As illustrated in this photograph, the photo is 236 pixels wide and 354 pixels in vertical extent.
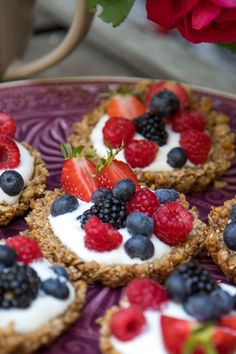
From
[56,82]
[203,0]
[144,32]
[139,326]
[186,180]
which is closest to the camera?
[139,326]

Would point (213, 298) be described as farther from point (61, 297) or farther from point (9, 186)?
point (9, 186)

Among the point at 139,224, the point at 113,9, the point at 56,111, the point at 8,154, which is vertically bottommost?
the point at 56,111

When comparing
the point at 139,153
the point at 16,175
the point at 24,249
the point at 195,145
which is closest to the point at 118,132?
the point at 139,153

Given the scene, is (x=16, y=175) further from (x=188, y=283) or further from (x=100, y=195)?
(x=188, y=283)

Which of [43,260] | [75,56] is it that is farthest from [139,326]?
[75,56]

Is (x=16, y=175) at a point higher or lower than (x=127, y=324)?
lower

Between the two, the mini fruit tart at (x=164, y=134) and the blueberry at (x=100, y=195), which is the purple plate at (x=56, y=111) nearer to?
the mini fruit tart at (x=164, y=134)
